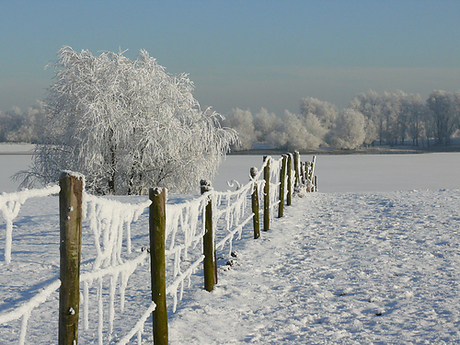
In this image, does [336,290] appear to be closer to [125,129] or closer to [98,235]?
[98,235]

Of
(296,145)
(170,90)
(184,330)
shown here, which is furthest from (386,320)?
(296,145)

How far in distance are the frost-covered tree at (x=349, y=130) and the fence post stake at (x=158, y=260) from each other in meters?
83.9

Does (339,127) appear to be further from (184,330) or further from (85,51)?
(184,330)

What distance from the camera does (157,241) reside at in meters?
3.67

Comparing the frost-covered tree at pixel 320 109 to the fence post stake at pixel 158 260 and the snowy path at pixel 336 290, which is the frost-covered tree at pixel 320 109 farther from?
the fence post stake at pixel 158 260

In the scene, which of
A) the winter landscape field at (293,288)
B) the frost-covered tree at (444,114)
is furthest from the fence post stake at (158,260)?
the frost-covered tree at (444,114)

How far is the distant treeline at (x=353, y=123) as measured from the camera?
85.4m

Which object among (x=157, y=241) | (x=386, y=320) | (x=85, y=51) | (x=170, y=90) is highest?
(x=85, y=51)

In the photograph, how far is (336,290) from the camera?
541cm

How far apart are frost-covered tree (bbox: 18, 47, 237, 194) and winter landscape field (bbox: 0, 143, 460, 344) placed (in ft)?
26.7

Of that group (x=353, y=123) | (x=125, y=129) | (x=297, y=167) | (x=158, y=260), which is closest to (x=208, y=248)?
(x=158, y=260)

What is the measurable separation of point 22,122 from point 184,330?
126 m

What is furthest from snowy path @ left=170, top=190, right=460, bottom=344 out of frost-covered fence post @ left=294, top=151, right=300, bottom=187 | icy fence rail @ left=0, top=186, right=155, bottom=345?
frost-covered fence post @ left=294, top=151, right=300, bottom=187

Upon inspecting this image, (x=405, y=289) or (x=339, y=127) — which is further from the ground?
(x=339, y=127)
